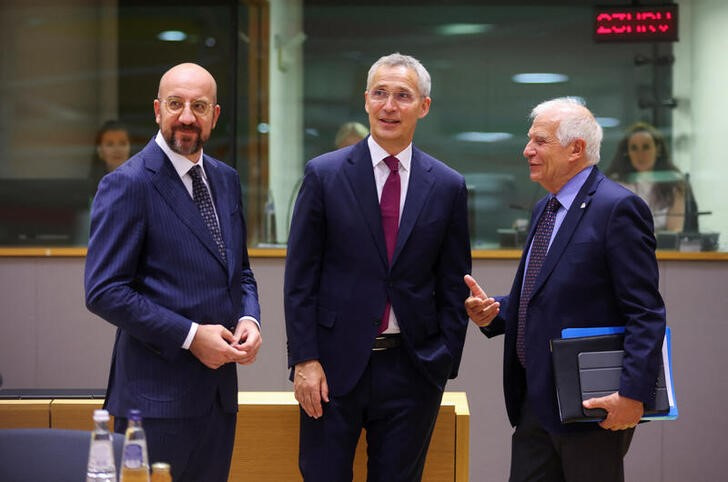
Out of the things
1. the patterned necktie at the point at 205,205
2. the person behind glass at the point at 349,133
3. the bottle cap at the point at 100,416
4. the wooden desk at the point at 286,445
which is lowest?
the wooden desk at the point at 286,445

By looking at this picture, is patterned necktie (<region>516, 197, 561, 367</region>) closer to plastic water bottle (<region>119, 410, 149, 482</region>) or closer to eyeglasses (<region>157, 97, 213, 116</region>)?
eyeglasses (<region>157, 97, 213, 116</region>)

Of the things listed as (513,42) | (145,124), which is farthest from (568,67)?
(145,124)

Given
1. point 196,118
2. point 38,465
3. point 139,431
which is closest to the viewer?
point 139,431

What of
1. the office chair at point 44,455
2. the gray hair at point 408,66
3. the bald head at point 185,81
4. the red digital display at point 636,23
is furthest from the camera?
the red digital display at point 636,23

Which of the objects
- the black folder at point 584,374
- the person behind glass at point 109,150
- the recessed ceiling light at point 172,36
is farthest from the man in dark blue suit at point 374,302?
the recessed ceiling light at point 172,36

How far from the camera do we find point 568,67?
7.42 metres

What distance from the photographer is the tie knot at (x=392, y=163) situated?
10.2ft

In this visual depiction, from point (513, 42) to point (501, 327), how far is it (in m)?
4.35

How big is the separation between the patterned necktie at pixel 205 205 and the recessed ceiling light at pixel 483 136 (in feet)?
15.1

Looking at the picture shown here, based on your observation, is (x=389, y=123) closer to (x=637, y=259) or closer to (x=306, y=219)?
(x=306, y=219)

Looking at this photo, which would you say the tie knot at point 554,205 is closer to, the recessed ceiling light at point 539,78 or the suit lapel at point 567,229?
the suit lapel at point 567,229

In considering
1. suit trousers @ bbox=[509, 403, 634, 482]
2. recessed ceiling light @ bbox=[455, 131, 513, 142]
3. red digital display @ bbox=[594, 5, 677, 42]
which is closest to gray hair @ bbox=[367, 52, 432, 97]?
suit trousers @ bbox=[509, 403, 634, 482]

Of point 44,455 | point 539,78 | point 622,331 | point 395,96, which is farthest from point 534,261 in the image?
point 539,78

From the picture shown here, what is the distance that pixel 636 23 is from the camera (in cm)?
665
